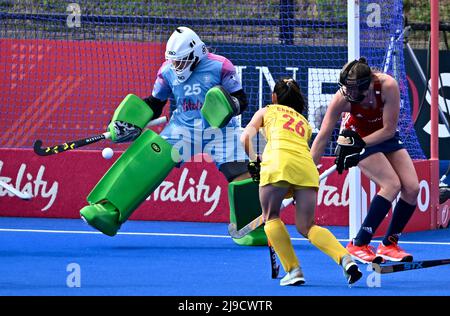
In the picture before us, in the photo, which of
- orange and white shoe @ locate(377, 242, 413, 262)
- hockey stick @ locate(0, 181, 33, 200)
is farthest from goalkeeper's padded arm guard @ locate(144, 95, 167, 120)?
orange and white shoe @ locate(377, 242, 413, 262)

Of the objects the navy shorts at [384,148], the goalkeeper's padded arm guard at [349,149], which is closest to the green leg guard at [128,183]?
the navy shorts at [384,148]

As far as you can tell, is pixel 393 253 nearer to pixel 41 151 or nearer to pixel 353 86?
pixel 353 86

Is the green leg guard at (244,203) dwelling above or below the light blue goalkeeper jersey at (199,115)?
below

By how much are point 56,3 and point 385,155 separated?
5.01 metres

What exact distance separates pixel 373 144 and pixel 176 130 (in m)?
1.82

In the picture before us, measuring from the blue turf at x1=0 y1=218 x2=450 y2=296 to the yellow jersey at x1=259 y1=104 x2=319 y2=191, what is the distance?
60 cm

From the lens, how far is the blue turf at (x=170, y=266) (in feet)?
20.9

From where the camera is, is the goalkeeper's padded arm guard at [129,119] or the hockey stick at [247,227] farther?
the goalkeeper's padded arm guard at [129,119]

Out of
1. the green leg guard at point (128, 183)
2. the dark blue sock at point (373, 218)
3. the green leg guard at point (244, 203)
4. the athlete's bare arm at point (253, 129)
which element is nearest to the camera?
the athlete's bare arm at point (253, 129)

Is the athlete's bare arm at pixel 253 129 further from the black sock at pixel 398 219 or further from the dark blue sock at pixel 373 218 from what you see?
the black sock at pixel 398 219

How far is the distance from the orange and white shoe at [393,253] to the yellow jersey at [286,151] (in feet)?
4.06

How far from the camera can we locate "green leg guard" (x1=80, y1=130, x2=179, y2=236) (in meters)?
8.08
